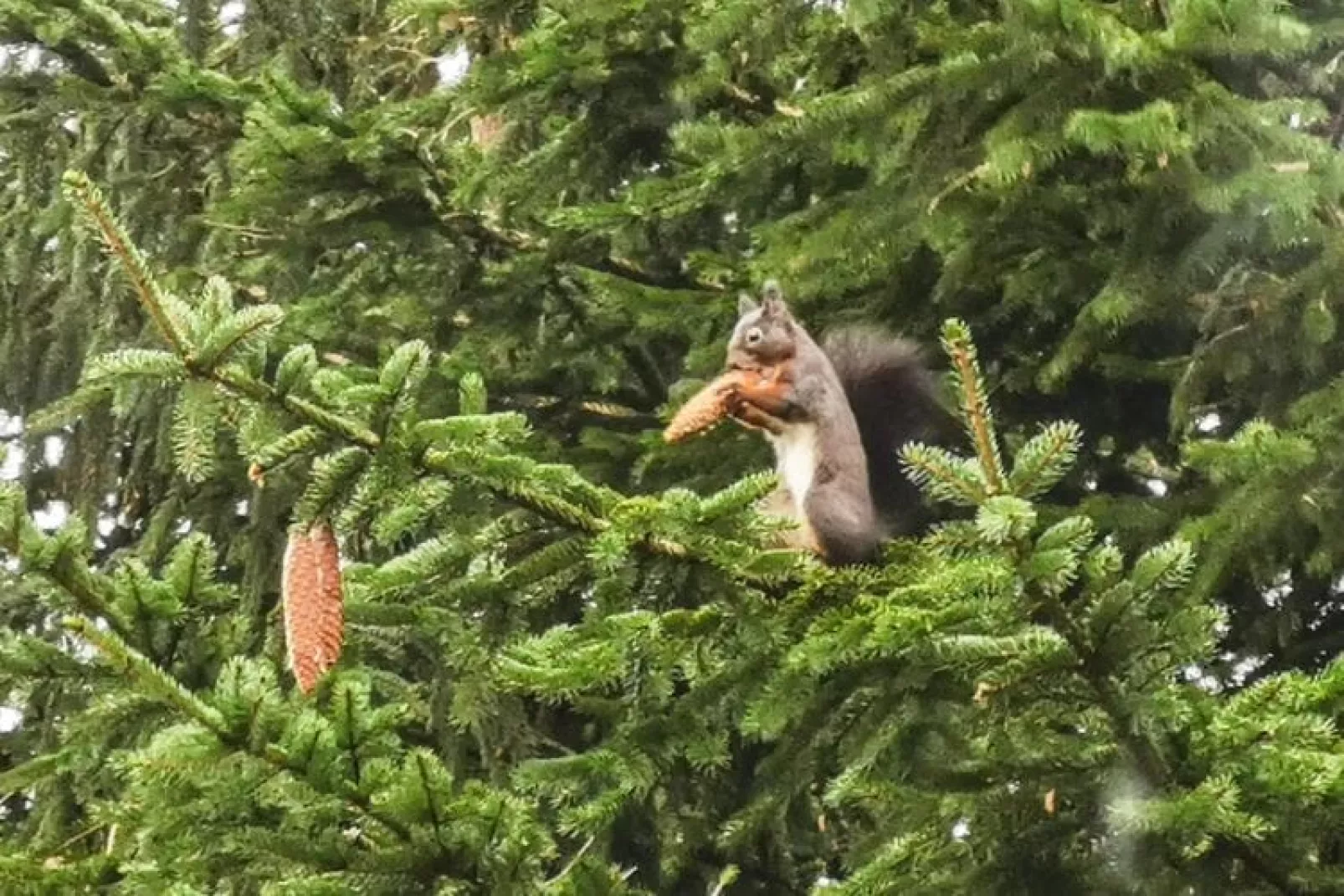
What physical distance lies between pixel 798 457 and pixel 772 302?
0.28 metres

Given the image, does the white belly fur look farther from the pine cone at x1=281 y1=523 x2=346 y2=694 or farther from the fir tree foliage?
the pine cone at x1=281 y1=523 x2=346 y2=694

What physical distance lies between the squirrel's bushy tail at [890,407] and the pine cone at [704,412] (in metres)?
0.30

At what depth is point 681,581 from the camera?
2.16 metres

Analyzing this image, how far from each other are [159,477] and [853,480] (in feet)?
7.81

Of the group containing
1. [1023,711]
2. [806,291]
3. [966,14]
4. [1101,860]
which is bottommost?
[1101,860]

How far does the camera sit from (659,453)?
3.50 m

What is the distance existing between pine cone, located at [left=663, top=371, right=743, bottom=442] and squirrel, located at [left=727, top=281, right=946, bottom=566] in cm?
3

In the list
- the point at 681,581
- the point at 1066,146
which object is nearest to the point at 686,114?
the point at 1066,146

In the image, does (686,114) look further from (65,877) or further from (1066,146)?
(65,877)

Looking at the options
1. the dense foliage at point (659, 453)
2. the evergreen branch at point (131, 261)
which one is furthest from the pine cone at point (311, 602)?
the evergreen branch at point (131, 261)

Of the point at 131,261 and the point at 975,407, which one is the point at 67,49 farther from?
the point at 975,407

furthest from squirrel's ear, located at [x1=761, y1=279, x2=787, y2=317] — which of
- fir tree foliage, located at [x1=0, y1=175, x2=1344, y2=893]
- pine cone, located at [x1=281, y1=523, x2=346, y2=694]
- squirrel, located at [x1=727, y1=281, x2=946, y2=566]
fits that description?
pine cone, located at [x1=281, y1=523, x2=346, y2=694]

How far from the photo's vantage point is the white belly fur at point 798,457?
10.1 ft

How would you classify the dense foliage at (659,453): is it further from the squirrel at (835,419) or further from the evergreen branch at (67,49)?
the squirrel at (835,419)
